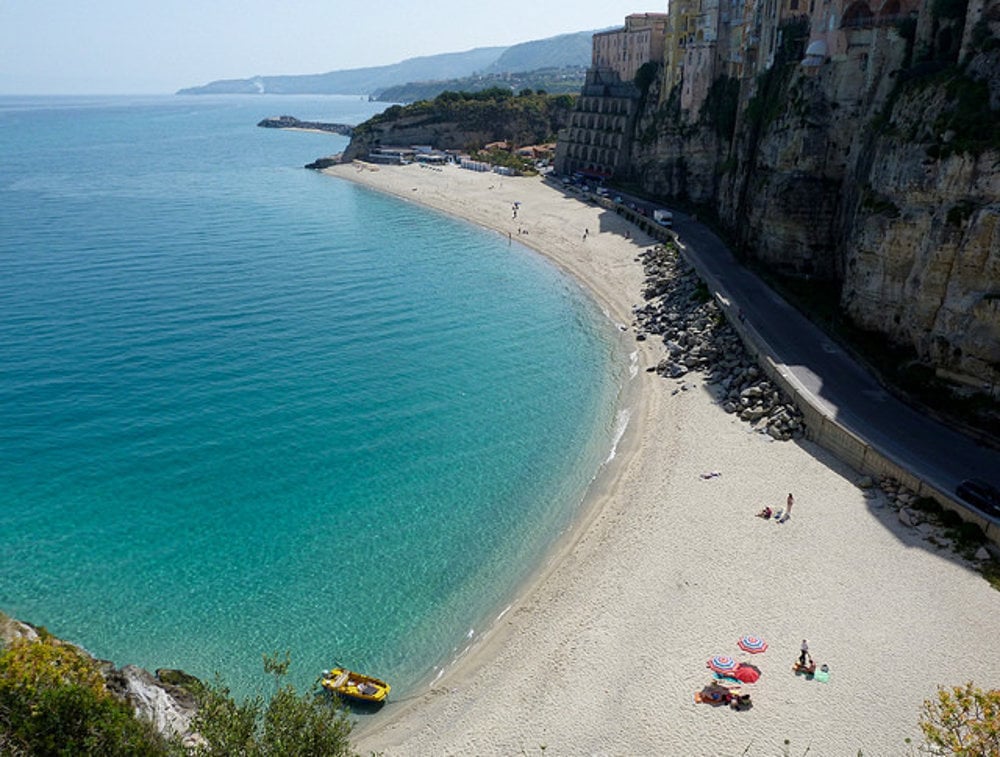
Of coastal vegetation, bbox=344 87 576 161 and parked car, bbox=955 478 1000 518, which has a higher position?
coastal vegetation, bbox=344 87 576 161

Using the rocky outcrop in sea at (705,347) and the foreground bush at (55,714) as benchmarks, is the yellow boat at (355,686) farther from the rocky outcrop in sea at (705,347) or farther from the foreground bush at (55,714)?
the rocky outcrop in sea at (705,347)

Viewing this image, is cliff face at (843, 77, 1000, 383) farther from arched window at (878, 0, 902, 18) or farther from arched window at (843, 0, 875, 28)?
arched window at (843, 0, 875, 28)

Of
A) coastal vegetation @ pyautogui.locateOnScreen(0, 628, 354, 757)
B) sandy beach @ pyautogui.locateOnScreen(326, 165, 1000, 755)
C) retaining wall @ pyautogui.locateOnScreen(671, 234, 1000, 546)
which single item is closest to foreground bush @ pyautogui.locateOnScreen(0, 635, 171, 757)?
A: coastal vegetation @ pyautogui.locateOnScreen(0, 628, 354, 757)

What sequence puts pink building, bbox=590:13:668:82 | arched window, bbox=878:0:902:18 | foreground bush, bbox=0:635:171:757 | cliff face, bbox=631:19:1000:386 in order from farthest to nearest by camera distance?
1. pink building, bbox=590:13:668:82
2. arched window, bbox=878:0:902:18
3. cliff face, bbox=631:19:1000:386
4. foreground bush, bbox=0:635:171:757

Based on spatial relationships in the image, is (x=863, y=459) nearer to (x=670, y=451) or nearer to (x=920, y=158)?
(x=670, y=451)

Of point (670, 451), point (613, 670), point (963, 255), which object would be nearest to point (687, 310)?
point (670, 451)
